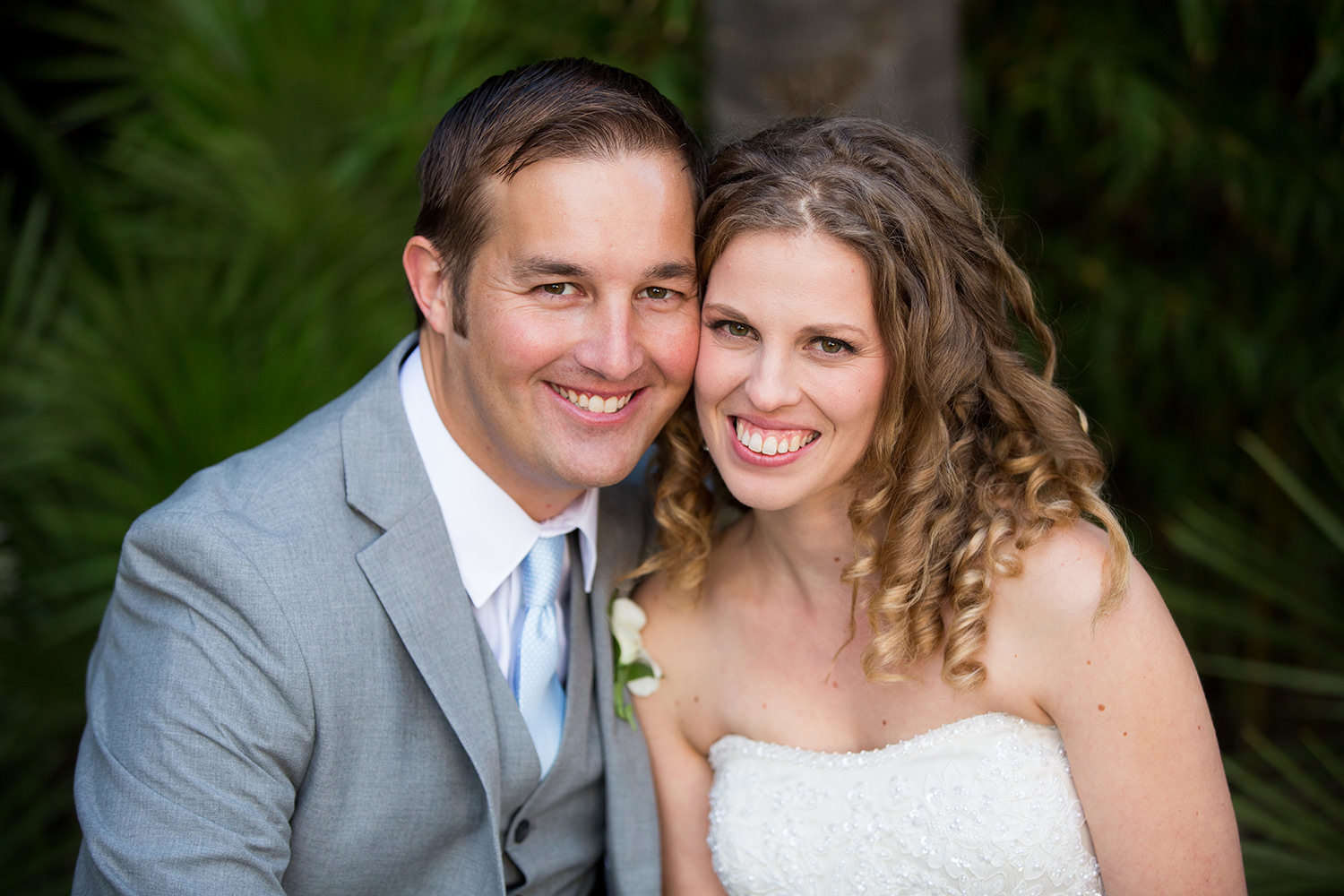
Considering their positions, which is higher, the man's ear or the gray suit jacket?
the man's ear

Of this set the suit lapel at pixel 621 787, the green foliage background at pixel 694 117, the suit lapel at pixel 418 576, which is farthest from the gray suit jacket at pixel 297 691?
the green foliage background at pixel 694 117

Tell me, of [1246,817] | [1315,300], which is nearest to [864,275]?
[1246,817]

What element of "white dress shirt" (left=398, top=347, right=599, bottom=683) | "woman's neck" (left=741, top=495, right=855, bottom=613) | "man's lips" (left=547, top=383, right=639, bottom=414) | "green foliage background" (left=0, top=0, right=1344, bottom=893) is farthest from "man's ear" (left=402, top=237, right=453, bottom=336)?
"green foliage background" (left=0, top=0, right=1344, bottom=893)

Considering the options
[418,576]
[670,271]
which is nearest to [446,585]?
[418,576]

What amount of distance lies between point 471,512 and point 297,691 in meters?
Result: 0.48

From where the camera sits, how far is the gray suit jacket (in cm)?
190

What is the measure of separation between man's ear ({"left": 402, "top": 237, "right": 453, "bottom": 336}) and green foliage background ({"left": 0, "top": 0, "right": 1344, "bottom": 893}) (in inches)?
34.4

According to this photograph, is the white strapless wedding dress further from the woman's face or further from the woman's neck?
the woman's face

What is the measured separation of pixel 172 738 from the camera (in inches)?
74.7

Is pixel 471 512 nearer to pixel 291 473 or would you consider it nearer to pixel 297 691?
pixel 291 473

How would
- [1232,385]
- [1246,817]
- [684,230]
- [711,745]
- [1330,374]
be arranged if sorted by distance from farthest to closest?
1. [1232,385]
2. [1330,374]
3. [1246,817]
4. [711,745]
5. [684,230]

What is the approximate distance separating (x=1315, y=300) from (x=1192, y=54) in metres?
0.87

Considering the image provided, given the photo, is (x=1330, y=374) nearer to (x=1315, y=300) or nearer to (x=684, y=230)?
(x=1315, y=300)

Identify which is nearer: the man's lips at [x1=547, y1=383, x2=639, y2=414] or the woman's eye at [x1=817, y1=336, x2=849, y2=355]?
the woman's eye at [x1=817, y1=336, x2=849, y2=355]
